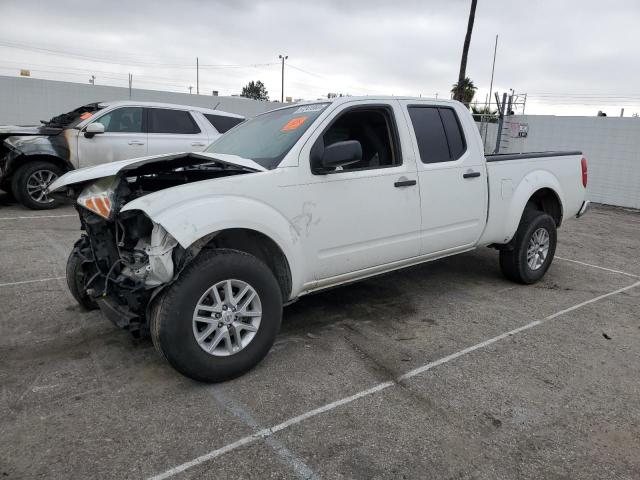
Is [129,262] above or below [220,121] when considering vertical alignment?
below

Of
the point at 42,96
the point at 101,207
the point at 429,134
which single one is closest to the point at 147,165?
the point at 101,207

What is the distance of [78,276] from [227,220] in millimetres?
1784

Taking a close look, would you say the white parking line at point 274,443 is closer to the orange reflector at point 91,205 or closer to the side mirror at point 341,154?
the orange reflector at point 91,205

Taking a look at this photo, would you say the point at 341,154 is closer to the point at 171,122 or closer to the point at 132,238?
the point at 132,238

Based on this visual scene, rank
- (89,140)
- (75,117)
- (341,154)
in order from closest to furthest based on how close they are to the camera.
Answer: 1. (341,154)
2. (89,140)
3. (75,117)

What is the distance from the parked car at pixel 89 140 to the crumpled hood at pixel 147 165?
17.9 ft

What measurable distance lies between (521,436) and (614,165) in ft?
43.4

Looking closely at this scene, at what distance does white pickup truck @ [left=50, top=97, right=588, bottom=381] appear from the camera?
9.84 ft

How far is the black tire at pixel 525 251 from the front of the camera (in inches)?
209

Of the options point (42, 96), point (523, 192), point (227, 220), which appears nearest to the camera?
point (227, 220)

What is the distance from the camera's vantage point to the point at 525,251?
535 centimetres

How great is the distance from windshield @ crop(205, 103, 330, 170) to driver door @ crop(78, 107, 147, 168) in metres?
4.88

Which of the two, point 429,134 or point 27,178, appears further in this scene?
point 27,178

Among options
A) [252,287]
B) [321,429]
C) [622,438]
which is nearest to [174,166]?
[252,287]
